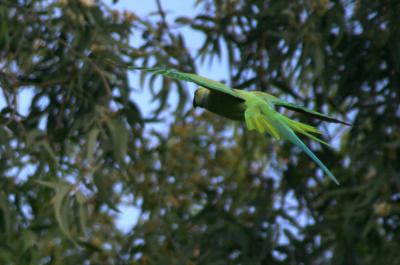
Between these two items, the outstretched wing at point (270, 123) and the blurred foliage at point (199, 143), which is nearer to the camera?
the outstretched wing at point (270, 123)

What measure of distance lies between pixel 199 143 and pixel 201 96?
2155 mm

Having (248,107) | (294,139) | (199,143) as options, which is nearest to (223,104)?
(248,107)

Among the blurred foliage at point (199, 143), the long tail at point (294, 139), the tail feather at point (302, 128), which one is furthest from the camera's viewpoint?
the blurred foliage at point (199, 143)

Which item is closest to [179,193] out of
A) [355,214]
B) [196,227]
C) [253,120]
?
[196,227]

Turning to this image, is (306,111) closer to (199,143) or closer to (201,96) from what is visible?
(201,96)

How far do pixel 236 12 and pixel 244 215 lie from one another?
2.20 ft

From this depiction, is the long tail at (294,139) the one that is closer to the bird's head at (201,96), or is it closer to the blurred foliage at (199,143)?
the bird's head at (201,96)

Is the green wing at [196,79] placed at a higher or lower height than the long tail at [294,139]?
higher

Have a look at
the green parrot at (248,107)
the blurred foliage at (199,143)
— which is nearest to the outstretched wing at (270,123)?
the green parrot at (248,107)

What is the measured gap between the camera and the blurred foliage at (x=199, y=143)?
2.63 metres

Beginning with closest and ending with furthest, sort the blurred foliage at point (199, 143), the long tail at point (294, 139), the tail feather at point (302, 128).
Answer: the long tail at point (294, 139), the tail feather at point (302, 128), the blurred foliage at point (199, 143)

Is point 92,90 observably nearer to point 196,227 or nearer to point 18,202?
point 18,202

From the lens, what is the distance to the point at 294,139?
1.24 meters

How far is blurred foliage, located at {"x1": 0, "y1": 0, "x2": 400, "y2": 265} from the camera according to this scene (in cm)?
263
